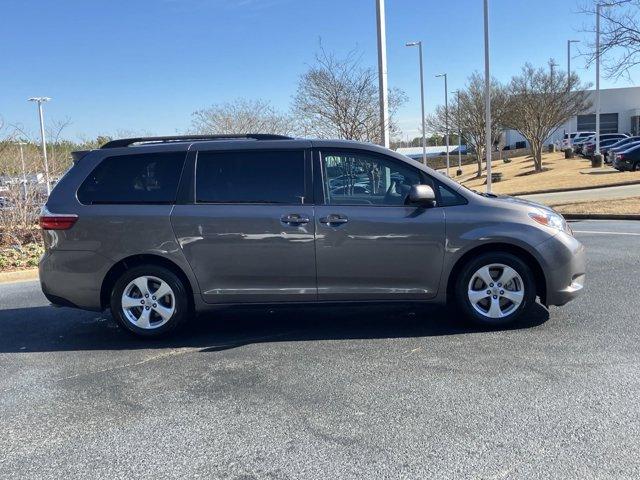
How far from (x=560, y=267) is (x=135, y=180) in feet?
12.9

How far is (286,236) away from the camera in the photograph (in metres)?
5.14

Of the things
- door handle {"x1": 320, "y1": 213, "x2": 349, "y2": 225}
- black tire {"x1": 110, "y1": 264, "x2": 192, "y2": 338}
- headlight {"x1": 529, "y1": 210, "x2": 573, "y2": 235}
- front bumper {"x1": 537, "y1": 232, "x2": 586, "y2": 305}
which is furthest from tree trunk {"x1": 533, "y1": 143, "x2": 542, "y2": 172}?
black tire {"x1": 110, "y1": 264, "x2": 192, "y2": 338}

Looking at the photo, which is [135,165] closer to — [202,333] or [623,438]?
[202,333]

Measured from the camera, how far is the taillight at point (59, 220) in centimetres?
529

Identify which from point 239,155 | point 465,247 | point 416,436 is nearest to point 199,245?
point 239,155

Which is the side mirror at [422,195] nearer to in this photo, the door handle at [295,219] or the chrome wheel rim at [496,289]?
the chrome wheel rim at [496,289]

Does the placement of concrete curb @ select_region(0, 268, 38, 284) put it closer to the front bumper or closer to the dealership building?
the front bumper

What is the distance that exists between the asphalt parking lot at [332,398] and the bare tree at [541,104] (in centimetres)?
3510

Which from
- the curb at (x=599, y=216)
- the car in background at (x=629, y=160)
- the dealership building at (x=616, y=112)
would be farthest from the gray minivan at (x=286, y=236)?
the dealership building at (x=616, y=112)

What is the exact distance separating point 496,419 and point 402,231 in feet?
6.62

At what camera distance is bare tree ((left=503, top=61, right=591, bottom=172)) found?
37.8m

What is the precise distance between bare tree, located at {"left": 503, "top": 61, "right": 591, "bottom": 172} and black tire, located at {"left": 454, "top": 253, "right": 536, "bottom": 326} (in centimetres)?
3596

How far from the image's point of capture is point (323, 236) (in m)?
→ 5.13

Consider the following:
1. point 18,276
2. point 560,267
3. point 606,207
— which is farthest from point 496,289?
point 606,207
